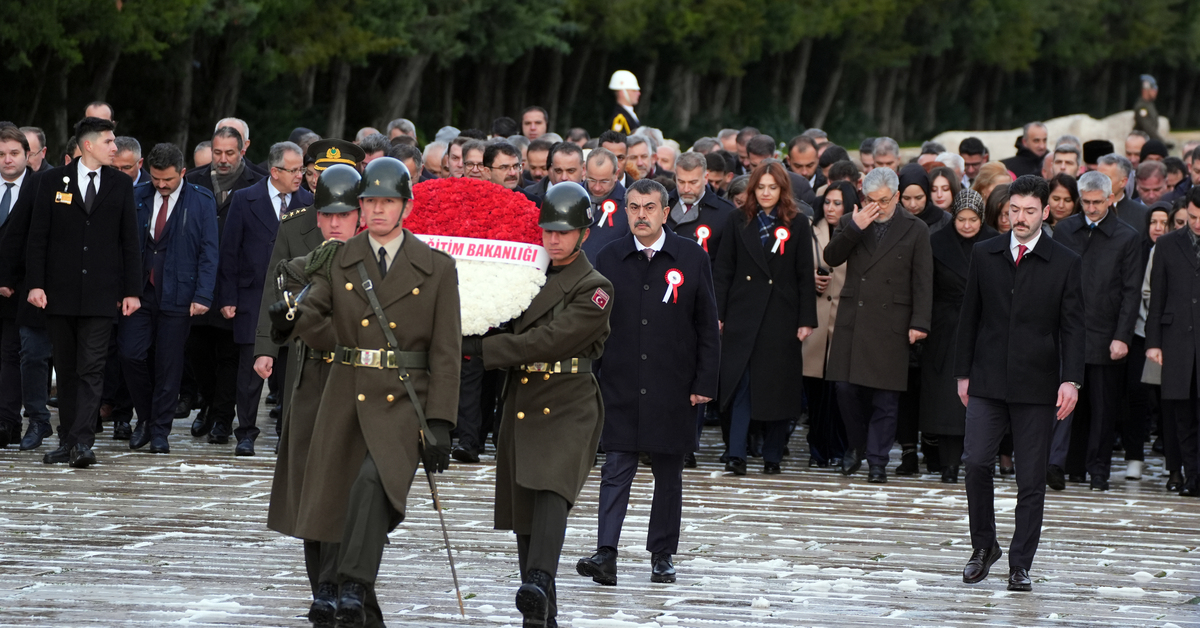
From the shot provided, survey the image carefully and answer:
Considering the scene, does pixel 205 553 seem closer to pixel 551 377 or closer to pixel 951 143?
pixel 551 377

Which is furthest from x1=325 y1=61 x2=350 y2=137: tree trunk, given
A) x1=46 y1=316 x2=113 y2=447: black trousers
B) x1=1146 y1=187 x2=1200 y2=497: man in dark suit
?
x1=1146 y1=187 x2=1200 y2=497: man in dark suit

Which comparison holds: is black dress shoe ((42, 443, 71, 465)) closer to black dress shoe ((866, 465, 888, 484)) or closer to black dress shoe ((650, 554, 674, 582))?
black dress shoe ((650, 554, 674, 582))

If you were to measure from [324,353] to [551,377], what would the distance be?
112 centimetres

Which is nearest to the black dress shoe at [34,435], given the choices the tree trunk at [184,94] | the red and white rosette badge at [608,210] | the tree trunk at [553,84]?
the red and white rosette badge at [608,210]

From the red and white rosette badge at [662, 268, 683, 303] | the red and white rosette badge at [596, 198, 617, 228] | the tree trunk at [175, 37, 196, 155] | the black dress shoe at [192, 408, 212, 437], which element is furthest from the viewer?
the tree trunk at [175, 37, 196, 155]

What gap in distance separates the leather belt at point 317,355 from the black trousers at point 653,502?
6.55 ft

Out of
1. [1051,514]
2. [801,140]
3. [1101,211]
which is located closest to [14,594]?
[1051,514]

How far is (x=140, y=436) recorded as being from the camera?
1375cm

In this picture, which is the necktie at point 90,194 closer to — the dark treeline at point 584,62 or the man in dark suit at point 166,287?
the man in dark suit at point 166,287

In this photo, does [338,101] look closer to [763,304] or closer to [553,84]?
[553,84]

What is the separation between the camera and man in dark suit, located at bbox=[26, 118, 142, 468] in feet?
41.2

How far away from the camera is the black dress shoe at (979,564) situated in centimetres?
947

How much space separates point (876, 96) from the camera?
70812mm

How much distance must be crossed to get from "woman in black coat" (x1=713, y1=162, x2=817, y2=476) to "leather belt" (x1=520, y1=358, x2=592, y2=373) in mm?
4996
